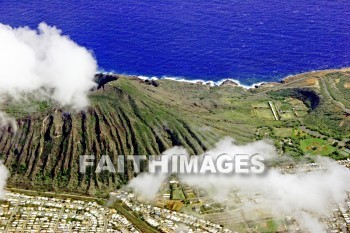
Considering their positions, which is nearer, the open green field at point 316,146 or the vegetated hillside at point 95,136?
the vegetated hillside at point 95,136

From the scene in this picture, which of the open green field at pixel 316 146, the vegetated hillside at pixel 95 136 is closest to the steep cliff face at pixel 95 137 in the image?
the vegetated hillside at pixel 95 136

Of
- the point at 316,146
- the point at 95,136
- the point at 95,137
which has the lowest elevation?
the point at 316,146

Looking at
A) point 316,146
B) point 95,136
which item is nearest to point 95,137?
point 95,136

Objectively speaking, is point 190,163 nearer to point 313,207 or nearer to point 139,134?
point 139,134

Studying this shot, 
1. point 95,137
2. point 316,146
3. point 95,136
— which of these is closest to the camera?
point 95,137

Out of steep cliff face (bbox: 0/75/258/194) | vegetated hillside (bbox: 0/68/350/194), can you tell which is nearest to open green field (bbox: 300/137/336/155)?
vegetated hillside (bbox: 0/68/350/194)

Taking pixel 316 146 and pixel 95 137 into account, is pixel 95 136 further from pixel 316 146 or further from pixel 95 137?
pixel 316 146

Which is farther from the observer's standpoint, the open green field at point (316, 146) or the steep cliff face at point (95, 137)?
the open green field at point (316, 146)

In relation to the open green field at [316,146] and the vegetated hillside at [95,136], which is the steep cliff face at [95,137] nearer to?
the vegetated hillside at [95,136]

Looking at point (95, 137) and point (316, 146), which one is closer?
Result: point (95, 137)

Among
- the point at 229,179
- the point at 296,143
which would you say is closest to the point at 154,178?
the point at 229,179

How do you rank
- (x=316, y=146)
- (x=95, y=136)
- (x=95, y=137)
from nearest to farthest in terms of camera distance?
1. (x=95, y=137)
2. (x=95, y=136)
3. (x=316, y=146)
